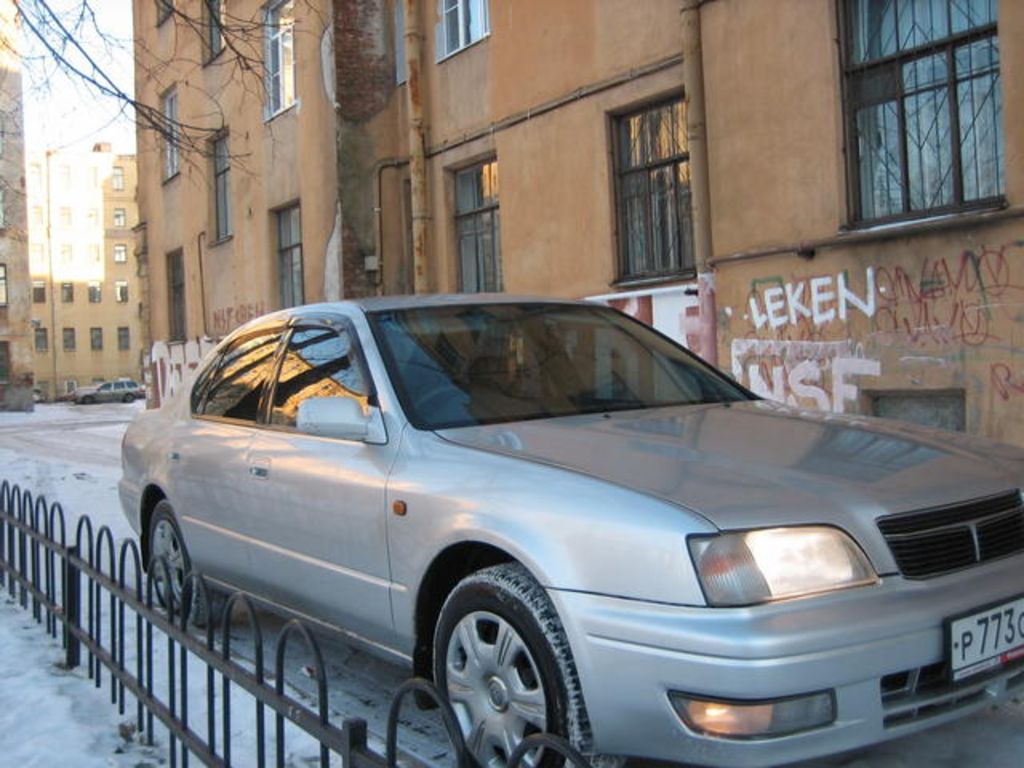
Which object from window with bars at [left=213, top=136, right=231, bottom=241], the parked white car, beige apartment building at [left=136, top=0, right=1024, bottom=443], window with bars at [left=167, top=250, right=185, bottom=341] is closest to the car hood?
beige apartment building at [left=136, top=0, right=1024, bottom=443]

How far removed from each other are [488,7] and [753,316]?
211 inches

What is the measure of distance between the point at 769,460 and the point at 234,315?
1490 cm

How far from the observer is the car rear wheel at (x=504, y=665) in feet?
8.65

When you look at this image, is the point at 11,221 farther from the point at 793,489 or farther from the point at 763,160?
the point at 793,489

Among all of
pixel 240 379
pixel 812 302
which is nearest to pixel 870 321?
pixel 812 302

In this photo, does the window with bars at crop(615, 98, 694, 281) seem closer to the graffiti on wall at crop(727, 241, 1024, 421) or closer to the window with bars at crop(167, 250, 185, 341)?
the graffiti on wall at crop(727, 241, 1024, 421)

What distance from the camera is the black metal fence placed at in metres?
2.25

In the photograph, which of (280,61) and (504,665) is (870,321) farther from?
(280,61)

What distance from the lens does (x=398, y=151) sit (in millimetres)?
13281

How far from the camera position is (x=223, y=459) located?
14.3 feet

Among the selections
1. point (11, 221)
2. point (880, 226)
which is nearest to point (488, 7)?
point (880, 226)

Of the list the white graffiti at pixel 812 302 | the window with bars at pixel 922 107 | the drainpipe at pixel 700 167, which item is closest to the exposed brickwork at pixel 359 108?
the drainpipe at pixel 700 167

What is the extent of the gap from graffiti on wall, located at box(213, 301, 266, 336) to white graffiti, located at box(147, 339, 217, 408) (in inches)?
14.8

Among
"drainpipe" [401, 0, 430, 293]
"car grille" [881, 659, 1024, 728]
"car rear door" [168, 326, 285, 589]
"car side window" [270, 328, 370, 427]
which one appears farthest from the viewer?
"drainpipe" [401, 0, 430, 293]
